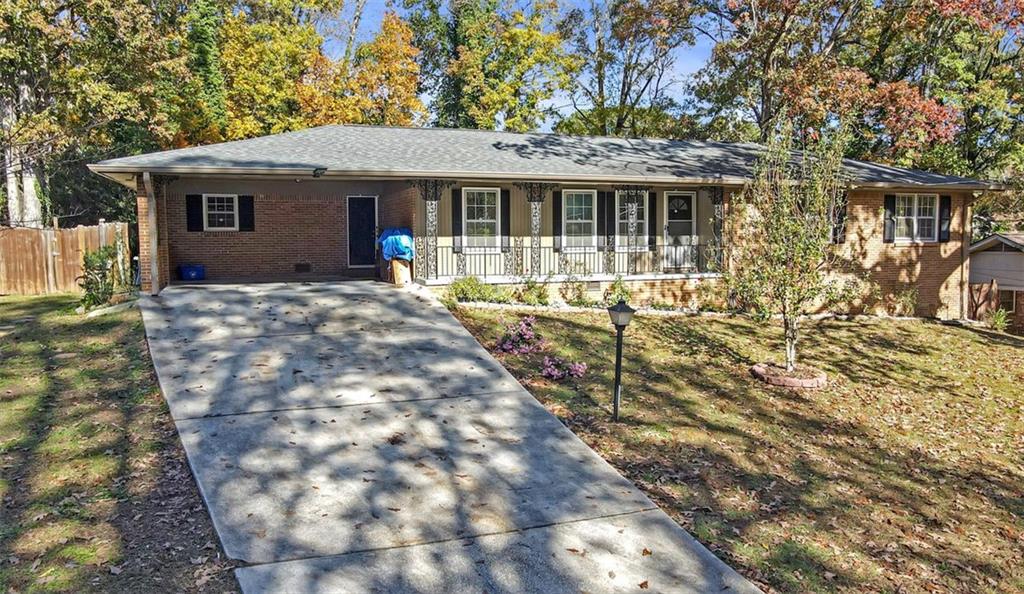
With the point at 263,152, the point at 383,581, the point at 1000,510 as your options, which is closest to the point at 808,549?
the point at 1000,510

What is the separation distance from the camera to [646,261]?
1761 cm

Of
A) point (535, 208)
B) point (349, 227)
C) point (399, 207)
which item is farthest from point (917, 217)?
point (349, 227)

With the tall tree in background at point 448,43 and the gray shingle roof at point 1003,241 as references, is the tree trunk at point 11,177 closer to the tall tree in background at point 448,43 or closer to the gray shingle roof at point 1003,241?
the tall tree in background at point 448,43

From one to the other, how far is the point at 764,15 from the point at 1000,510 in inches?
844

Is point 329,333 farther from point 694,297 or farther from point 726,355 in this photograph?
point 694,297

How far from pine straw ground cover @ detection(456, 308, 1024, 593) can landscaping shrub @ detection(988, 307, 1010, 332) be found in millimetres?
3977

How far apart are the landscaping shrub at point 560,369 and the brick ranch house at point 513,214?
4992 mm

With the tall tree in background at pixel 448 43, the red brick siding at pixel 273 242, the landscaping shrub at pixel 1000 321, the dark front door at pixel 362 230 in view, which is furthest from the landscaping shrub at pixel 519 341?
the tall tree in background at pixel 448 43

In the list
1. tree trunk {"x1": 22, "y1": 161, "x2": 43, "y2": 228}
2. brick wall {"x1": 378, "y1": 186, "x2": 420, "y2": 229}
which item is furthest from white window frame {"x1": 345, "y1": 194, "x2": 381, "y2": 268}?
tree trunk {"x1": 22, "y1": 161, "x2": 43, "y2": 228}

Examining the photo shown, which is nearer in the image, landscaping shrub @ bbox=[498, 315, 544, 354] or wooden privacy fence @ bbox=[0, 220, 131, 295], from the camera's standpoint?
landscaping shrub @ bbox=[498, 315, 544, 354]

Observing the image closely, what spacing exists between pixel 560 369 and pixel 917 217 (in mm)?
13217

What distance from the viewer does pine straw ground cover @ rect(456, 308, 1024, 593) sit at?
20.0 feet

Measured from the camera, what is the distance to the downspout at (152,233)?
13.0 m

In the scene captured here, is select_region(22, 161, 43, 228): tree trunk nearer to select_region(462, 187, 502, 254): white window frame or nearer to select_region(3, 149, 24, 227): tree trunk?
select_region(3, 149, 24, 227): tree trunk
